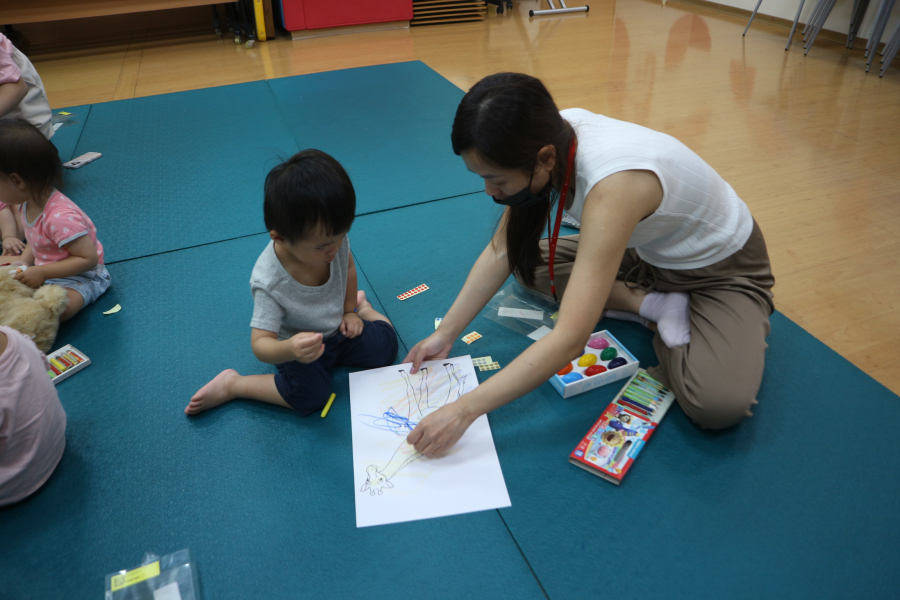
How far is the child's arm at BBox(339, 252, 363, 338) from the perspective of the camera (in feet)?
4.57

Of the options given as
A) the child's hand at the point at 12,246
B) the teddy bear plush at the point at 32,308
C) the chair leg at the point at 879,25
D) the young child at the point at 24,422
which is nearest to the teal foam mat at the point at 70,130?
the child's hand at the point at 12,246

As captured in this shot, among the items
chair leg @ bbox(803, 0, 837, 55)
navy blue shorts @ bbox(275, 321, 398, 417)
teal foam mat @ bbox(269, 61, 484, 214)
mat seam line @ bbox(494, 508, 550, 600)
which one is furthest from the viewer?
chair leg @ bbox(803, 0, 837, 55)

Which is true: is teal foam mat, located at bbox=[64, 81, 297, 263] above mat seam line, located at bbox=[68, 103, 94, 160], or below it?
above

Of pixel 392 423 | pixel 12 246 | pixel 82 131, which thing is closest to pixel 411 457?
pixel 392 423

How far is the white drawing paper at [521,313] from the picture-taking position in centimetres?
161

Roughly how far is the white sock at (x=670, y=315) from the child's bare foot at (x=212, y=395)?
107cm

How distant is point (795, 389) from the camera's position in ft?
4.39

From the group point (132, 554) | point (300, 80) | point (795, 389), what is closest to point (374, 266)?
point (132, 554)

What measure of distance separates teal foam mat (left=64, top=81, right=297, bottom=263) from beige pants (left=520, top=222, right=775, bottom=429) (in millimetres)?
1490

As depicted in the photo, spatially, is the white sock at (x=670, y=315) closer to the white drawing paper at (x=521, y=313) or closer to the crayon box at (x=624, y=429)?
the crayon box at (x=624, y=429)

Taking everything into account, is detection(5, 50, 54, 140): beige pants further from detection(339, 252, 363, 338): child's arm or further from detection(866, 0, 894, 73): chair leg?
detection(866, 0, 894, 73): chair leg

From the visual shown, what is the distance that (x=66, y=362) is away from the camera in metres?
1.49

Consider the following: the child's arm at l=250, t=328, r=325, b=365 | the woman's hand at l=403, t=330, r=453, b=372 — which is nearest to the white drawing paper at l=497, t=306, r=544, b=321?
the woman's hand at l=403, t=330, r=453, b=372

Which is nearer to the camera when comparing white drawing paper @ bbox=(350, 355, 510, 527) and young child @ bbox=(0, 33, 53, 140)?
white drawing paper @ bbox=(350, 355, 510, 527)
